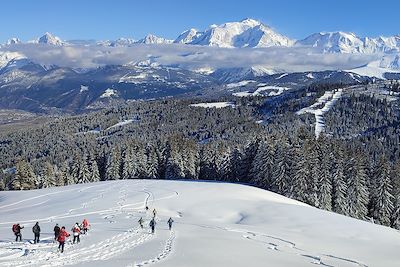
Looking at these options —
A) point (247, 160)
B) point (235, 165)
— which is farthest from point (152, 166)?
point (247, 160)

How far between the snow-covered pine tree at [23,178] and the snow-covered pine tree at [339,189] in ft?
229

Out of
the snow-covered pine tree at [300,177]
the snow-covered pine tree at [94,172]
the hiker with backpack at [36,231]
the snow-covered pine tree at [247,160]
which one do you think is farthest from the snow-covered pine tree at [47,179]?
the hiker with backpack at [36,231]

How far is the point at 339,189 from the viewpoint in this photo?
79000mm

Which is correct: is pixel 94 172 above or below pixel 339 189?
below

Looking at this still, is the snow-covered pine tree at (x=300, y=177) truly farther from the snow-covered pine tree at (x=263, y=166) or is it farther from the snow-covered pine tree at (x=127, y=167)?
the snow-covered pine tree at (x=127, y=167)

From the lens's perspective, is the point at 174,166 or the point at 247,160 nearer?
the point at 247,160

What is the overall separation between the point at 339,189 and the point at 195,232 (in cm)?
4212

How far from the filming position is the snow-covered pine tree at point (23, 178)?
4281 inches

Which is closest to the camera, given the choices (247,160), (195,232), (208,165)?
(195,232)

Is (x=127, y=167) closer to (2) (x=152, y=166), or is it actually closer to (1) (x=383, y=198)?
(2) (x=152, y=166)

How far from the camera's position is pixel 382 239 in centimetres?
4459

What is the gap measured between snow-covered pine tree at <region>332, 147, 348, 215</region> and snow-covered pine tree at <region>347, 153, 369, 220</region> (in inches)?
31.8

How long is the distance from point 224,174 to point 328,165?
32.3m

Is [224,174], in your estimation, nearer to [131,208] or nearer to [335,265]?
[131,208]
